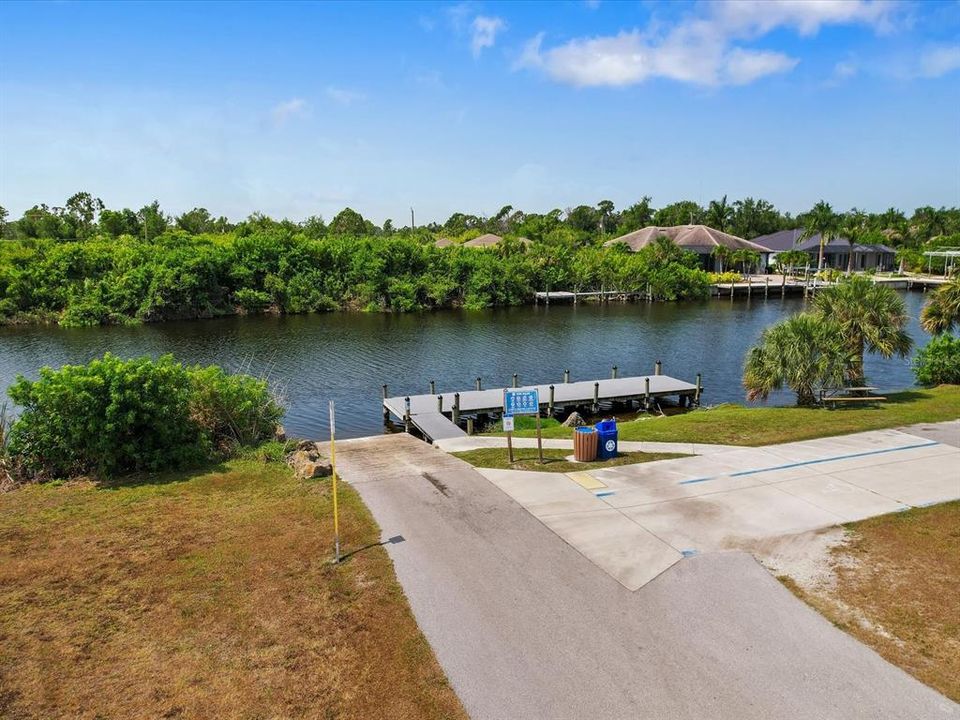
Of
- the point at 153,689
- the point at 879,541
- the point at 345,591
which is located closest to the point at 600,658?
the point at 345,591

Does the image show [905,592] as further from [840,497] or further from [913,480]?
[913,480]

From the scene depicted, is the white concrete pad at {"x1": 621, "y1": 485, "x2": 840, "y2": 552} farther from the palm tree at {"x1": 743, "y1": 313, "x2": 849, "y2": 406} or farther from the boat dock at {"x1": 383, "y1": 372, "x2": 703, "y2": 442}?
the boat dock at {"x1": 383, "y1": 372, "x2": 703, "y2": 442}

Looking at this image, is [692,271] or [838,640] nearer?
[838,640]

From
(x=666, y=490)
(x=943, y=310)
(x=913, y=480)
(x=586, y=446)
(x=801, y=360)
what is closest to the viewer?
(x=666, y=490)

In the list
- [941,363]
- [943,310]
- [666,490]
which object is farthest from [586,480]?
[943,310]

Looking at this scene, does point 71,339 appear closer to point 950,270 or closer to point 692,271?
point 692,271

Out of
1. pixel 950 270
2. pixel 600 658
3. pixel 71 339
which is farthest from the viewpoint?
pixel 950 270

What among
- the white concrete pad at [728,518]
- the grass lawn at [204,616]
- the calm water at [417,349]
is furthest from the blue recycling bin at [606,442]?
the calm water at [417,349]
